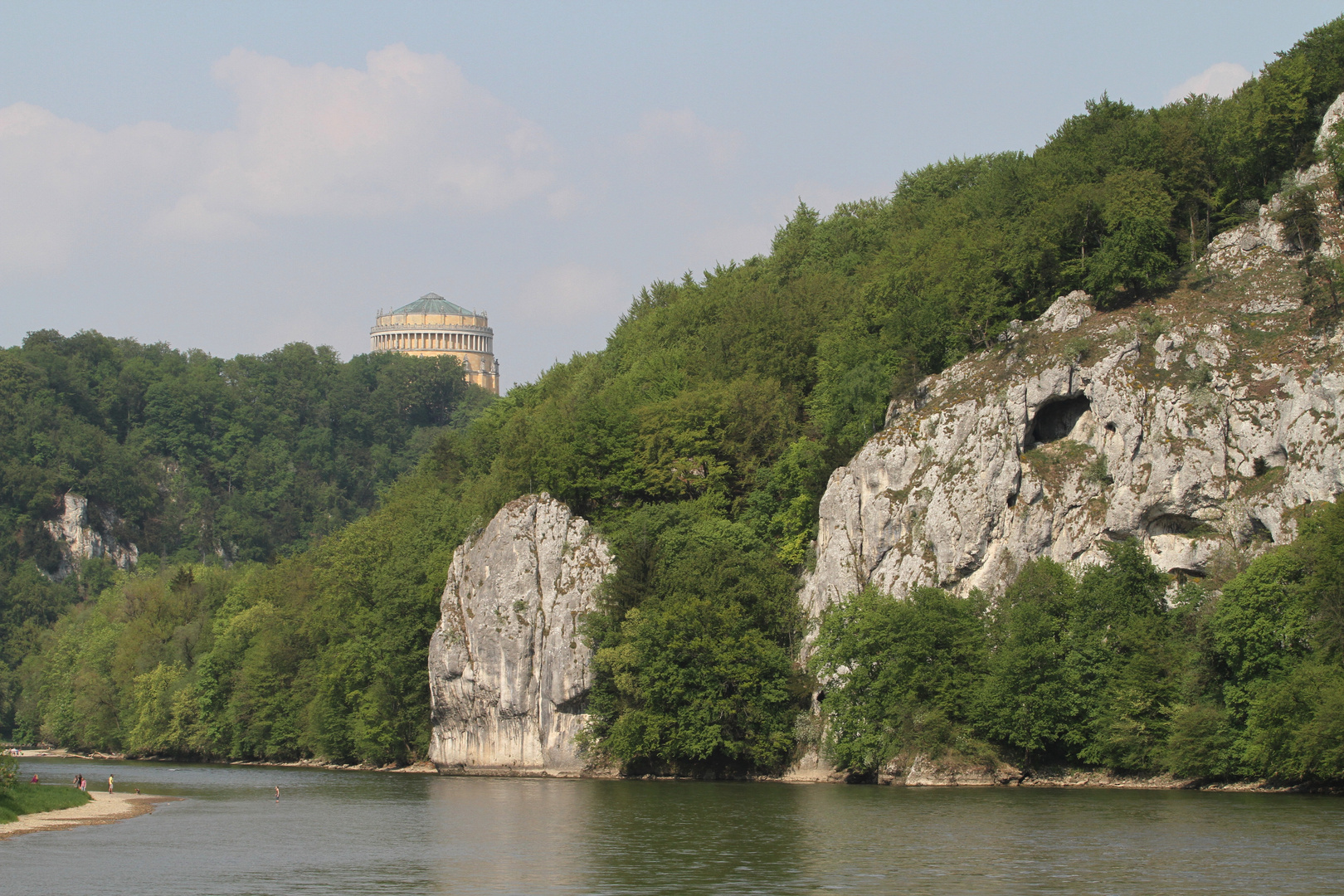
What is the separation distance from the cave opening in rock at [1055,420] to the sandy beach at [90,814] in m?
43.0

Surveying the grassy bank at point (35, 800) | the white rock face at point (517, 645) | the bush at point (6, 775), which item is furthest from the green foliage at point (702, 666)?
the bush at point (6, 775)

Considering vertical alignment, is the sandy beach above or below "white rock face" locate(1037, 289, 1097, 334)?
below

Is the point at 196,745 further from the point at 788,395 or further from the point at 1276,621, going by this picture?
the point at 1276,621

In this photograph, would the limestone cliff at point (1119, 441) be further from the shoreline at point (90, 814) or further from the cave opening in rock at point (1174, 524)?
the shoreline at point (90, 814)

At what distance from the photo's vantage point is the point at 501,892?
36625 millimetres

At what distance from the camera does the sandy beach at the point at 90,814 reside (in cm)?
5300

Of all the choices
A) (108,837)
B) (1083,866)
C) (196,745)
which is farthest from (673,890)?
(196,745)

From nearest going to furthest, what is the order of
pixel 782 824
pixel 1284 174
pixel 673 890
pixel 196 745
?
pixel 673 890 < pixel 782 824 < pixel 1284 174 < pixel 196 745

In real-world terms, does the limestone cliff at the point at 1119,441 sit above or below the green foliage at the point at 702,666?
above

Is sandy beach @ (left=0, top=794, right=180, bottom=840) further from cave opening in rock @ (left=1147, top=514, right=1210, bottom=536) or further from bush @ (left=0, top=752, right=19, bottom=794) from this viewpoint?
cave opening in rock @ (left=1147, top=514, right=1210, bottom=536)

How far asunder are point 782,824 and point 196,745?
7202 centimetres

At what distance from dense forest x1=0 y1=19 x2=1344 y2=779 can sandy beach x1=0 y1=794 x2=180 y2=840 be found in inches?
869

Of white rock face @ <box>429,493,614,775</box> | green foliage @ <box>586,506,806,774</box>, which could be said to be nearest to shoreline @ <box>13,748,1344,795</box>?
green foliage @ <box>586,506,806,774</box>

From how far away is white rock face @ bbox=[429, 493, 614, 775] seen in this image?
79938 mm
